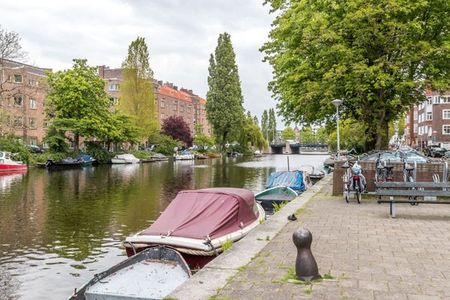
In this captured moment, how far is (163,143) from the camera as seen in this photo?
85.4 metres

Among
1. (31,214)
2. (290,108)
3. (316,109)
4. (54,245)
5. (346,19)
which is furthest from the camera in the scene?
(290,108)

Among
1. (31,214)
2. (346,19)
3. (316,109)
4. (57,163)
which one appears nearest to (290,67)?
(316,109)

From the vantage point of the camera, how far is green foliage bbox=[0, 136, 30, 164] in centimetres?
5034

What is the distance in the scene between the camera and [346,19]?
867 inches

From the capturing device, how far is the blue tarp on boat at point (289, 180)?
23922 mm

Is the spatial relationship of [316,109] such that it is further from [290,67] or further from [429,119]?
[429,119]

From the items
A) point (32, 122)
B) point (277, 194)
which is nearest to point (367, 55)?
point (277, 194)

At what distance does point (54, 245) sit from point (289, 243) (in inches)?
347

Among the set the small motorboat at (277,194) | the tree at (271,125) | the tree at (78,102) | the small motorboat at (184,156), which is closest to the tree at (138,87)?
the small motorboat at (184,156)

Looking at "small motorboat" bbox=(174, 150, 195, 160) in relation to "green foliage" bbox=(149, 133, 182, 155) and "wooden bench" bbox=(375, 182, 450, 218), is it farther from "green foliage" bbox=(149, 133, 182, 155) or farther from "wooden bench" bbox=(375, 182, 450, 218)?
"wooden bench" bbox=(375, 182, 450, 218)

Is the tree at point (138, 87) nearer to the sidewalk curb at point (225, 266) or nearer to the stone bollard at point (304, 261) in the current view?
the sidewalk curb at point (225, 266)

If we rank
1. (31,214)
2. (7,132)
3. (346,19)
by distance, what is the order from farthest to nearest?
(7,132)
(346,19)
(31,214)

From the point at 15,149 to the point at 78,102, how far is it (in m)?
10.1

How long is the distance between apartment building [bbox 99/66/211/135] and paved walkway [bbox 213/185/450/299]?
90.0 metres
